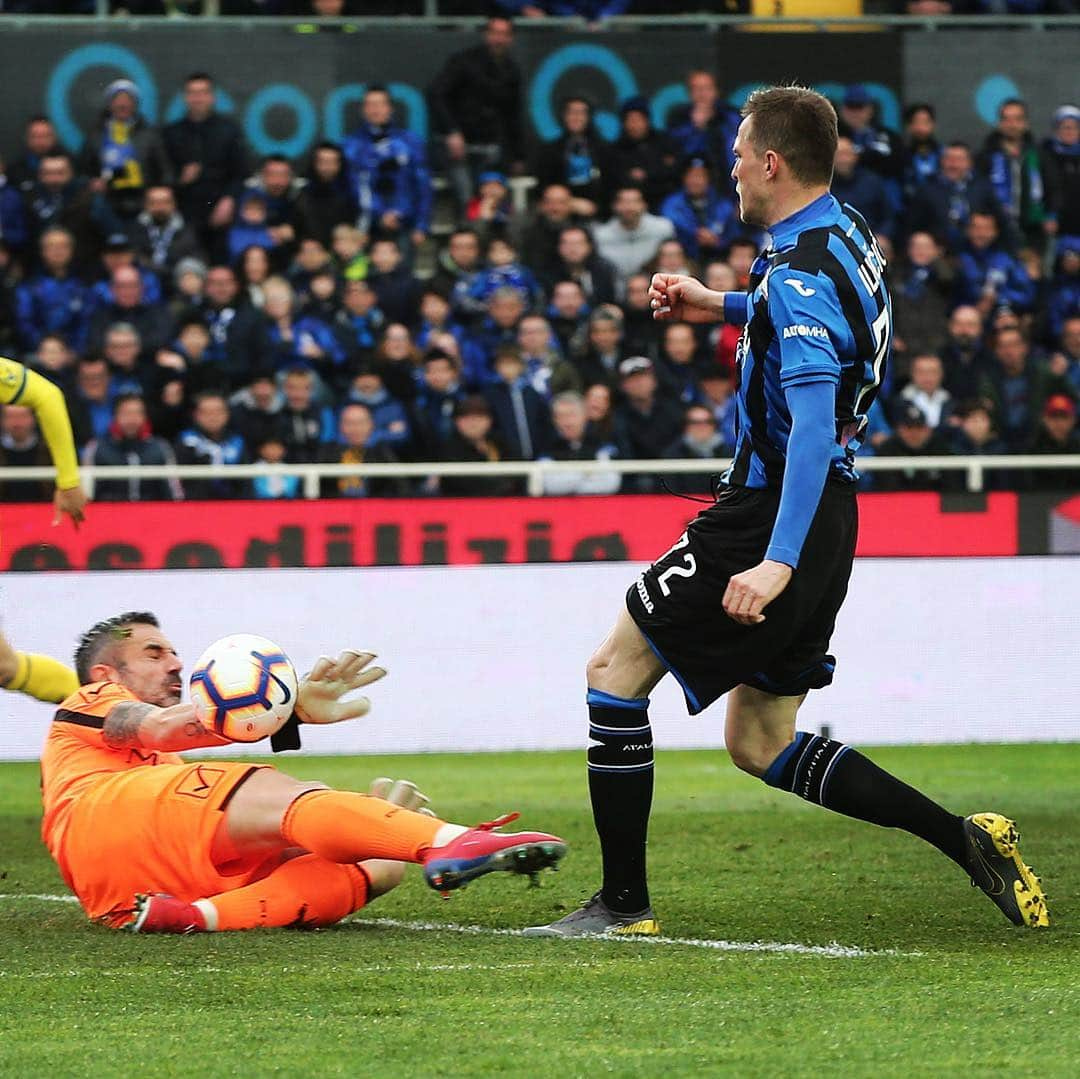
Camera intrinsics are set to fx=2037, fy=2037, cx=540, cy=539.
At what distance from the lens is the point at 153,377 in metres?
13.9

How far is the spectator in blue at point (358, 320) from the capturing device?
1432cm

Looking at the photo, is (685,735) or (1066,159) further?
(1066,159)

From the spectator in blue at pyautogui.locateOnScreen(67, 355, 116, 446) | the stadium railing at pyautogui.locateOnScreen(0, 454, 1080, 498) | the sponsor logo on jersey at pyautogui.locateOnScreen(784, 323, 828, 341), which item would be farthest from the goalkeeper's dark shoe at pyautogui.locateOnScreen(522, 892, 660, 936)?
the spectator in blue at pyautogui.locateOnScreen(67, 355, 116, 446)

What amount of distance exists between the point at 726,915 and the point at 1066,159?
11608mm

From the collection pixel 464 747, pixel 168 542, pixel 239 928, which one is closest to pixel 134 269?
pixel 168 542

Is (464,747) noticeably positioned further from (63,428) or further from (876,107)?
(876,107)

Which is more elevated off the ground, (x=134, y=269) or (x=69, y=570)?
(x=134, y=269)

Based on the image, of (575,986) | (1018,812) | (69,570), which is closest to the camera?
(575,986)

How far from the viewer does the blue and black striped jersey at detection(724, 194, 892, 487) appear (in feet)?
17.5

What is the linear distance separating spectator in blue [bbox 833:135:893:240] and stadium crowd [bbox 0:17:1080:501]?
2cm

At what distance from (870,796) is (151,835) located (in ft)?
6.75

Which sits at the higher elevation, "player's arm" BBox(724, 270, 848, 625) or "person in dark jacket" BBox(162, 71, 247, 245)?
"person in dark jacket" BBox(162, 71, 247, 245)

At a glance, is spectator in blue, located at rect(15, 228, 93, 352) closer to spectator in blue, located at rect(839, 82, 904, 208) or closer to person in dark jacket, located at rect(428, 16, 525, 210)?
person in dark jacket, located at rect(428, 16, 525, 210)

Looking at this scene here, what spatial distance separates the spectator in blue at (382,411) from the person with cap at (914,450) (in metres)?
3.14
